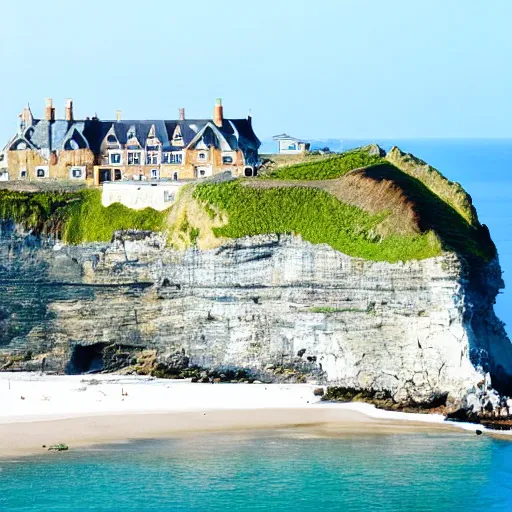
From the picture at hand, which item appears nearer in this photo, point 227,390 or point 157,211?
point 227,390

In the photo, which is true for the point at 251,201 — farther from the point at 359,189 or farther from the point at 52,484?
the point at 52,484

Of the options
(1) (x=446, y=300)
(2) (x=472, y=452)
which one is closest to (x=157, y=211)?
(1) (x=446, y=300)

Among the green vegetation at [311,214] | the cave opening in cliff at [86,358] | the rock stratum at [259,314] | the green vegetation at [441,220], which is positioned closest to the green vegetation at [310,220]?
the green vegetation at [311,214]

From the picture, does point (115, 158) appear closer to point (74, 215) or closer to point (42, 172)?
point (42, 172)

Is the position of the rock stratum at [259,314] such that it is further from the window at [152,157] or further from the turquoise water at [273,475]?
the window at [152,157]

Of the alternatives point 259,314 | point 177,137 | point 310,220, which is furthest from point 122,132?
point 259,314

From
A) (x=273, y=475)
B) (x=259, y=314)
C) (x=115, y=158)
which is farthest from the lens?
(x=115, y=158)

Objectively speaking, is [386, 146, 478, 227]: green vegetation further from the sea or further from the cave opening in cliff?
the cave opening in cliff

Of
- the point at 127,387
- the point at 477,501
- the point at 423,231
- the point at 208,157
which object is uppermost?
the point at 208,157
